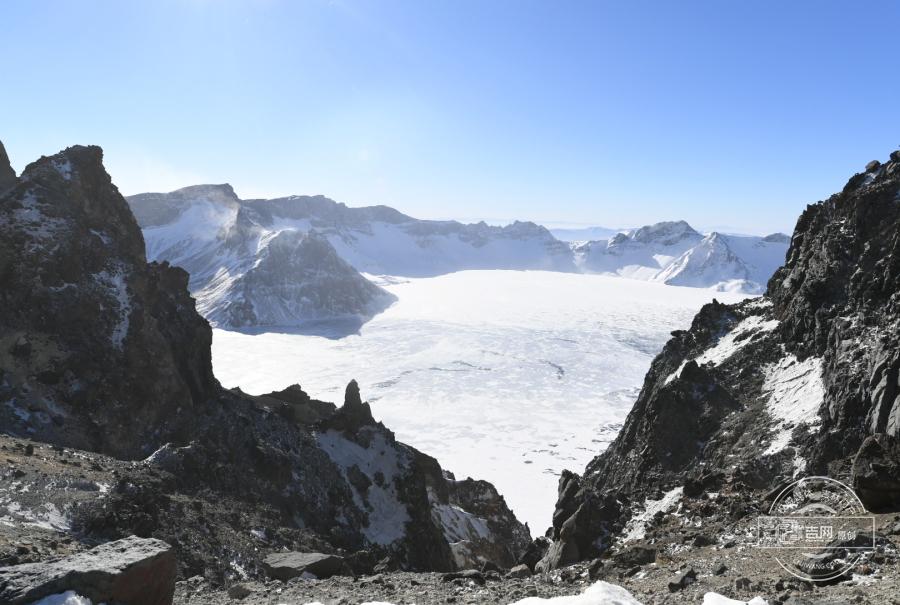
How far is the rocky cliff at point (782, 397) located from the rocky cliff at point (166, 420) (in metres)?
12.8

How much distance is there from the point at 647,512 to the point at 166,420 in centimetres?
3218

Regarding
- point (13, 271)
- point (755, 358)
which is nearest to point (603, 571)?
point (755, 358)

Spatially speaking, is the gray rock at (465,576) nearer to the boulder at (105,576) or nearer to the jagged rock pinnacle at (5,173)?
the boulder at (105,576)

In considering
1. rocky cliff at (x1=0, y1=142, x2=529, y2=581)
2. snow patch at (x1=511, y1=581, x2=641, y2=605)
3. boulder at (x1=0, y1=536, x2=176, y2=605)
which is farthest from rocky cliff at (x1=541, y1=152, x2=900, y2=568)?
boulder at (x1=0, y1=536, x2=176, y2=605)

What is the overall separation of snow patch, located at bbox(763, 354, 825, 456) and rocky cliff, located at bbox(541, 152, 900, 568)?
0.09 meters

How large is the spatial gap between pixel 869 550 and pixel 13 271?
4680cm

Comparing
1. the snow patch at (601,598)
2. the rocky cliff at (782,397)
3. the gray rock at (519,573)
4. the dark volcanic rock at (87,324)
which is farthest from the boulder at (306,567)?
the dark volcanic rock at (87,324)

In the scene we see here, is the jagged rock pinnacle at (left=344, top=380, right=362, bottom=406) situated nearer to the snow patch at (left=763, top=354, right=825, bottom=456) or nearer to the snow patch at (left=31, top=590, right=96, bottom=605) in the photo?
the snow patch at (left=763, top=354, right=825, bottom=456)

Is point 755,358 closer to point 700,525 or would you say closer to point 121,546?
point 700,525

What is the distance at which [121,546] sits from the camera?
1158 cm

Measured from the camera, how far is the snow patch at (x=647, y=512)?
24.6 meters

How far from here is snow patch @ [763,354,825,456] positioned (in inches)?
1172

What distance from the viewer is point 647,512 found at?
89.1 feet

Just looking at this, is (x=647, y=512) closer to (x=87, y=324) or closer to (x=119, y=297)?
(x=87, y=324)
